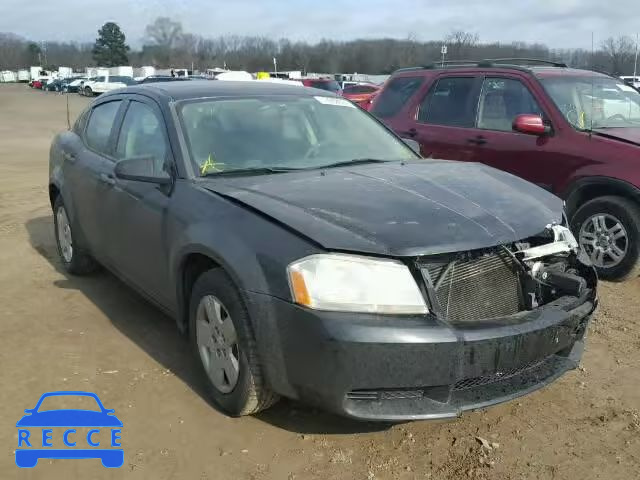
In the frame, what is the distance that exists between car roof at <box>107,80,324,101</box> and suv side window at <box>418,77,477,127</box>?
2366mm

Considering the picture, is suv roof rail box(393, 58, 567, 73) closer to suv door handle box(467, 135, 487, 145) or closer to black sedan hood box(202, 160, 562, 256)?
suv door handle box(467, 135, 487, 145)

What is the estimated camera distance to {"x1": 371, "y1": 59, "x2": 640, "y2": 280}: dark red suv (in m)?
5.39

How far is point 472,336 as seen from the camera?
8.82 feet

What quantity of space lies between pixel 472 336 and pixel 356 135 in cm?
204

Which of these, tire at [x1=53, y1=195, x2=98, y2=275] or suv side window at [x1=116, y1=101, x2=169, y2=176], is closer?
suv side window at [x1=116, y1=101, x2=169, y2=176]

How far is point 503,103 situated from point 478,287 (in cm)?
400

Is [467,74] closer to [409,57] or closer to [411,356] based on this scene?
[411,356]

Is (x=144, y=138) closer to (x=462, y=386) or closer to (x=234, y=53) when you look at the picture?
(x=462, y=386)

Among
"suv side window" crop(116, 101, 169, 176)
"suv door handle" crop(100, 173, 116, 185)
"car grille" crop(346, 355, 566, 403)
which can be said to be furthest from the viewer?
"suv door handle" crop(100, 173, 116, 185)

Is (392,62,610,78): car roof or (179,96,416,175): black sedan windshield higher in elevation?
(392,62,610,78): car roof

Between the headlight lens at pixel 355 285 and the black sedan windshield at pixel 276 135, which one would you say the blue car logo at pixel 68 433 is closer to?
the headlight lens at pixel 355 285

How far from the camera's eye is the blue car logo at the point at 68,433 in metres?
3.01

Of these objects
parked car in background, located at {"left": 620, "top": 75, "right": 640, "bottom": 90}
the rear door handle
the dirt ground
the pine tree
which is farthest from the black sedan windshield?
the pine tree

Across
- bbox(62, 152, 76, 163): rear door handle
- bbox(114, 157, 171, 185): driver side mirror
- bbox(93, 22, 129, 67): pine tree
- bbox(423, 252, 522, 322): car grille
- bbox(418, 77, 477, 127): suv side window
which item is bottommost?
bbox(423, 252, 522, 322): car grille
